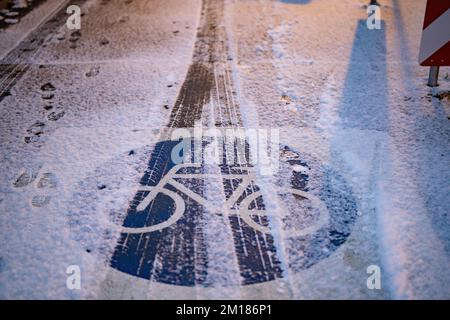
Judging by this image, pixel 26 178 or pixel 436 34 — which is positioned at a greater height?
pixel 436 34

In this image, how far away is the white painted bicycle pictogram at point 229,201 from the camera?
2.64 metres

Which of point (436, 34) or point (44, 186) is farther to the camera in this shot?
point (436, 34)

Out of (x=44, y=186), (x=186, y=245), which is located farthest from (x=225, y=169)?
(x=44, y=186)

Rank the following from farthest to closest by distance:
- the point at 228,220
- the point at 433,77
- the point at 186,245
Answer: the point at 433,77, the point at 228,220, the point at 186,245

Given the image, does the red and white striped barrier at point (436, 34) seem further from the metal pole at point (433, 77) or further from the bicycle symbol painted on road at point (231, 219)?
the bicycle symbol painted on road at point (231, 219)

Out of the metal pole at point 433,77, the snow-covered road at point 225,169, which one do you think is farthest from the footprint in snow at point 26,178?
the metal pole at point 433,77

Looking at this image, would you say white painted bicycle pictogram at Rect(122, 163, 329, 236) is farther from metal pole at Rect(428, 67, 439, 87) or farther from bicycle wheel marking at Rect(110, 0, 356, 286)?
metal pole at Rect(428, 67, 439, 87)

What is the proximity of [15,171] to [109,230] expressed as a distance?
1.09m

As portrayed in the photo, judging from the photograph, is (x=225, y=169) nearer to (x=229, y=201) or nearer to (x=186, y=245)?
(x=229, y=201)

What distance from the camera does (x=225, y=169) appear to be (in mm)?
3154

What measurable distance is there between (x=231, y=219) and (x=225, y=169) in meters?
0.56

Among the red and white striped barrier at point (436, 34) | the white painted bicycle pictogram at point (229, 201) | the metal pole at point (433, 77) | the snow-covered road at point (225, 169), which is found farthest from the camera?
the metal pole at point (433, 77)

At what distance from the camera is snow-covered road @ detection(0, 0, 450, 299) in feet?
7.66

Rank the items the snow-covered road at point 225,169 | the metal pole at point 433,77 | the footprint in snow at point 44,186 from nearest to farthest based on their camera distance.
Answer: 1. the snow-covered road at point 225,169
2. the footprint in snow at point 44,186
3. the metal pole at point 433,77
